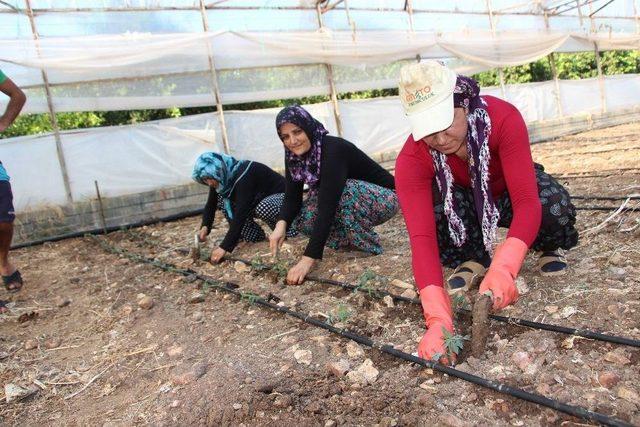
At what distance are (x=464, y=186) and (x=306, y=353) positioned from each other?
3.15 feet

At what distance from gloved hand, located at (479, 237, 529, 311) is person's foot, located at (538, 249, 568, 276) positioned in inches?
28.3

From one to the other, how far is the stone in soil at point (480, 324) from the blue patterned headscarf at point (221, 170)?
7.45ft

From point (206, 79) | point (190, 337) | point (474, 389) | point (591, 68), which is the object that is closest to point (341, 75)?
point (206, 79)

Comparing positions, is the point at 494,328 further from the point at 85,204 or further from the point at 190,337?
the point at 85,204

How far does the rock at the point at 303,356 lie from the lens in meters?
1.86

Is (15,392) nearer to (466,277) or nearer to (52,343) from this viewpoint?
(52,343)

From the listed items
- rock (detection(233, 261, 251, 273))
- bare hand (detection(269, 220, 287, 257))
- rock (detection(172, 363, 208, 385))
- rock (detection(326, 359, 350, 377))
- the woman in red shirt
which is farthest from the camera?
rock (detection(233, 261, 251, 273))

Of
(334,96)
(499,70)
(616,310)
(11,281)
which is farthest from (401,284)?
(499,70)

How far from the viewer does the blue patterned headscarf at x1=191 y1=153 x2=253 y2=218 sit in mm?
3564

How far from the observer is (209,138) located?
7043mm

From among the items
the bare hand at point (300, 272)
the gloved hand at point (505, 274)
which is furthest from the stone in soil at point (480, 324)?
the bare hand at point (300, 272)

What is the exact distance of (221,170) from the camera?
362 centimetres

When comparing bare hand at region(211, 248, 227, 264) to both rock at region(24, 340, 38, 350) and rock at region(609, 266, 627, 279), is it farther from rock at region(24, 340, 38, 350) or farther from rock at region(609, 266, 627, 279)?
rock at region(609, 266, 627, 279)

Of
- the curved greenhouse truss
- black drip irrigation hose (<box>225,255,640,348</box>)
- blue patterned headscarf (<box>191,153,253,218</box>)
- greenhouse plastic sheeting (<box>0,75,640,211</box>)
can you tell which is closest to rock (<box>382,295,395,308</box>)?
black drip irrigation hose (<box>225,255,640,348</box>)
